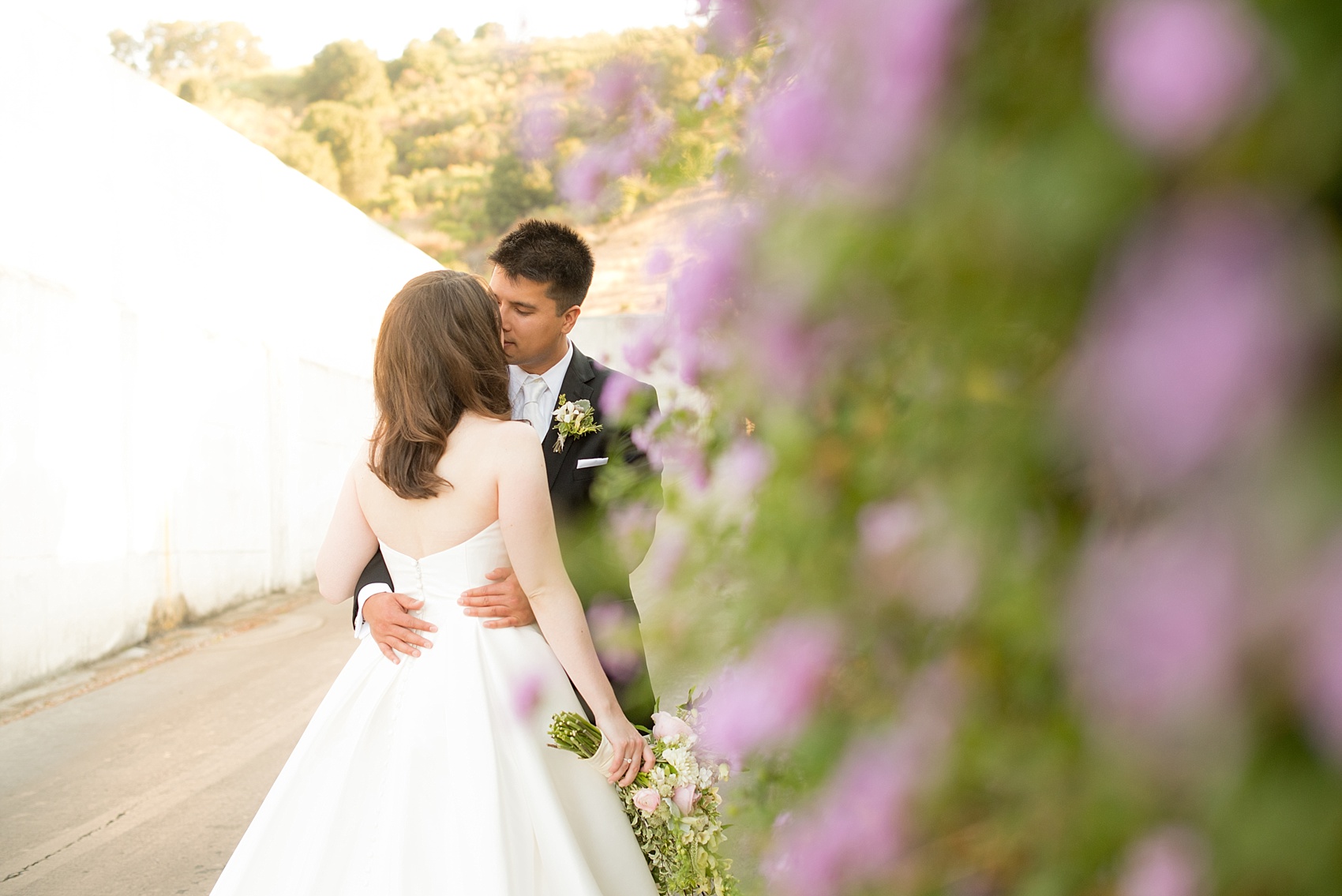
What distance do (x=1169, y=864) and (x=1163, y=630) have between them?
0.39ft

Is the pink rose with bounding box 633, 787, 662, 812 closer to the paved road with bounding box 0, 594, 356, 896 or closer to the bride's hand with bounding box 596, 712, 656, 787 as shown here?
the bride's hand with bounding box 596, 712, 656, 787

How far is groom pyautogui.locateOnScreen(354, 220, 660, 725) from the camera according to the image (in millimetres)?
2504

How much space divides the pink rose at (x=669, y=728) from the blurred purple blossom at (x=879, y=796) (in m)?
1.88

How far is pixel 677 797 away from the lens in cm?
235

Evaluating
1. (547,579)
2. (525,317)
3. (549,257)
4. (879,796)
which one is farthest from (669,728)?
(879,796)

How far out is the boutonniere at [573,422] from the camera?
2887 mm

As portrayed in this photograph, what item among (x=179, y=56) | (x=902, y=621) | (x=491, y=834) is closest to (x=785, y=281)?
(x=902, y=621)

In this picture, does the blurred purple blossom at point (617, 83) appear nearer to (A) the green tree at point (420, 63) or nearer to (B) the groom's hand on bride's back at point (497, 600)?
(B) the groom's hand on bride's back at point (497, 600)

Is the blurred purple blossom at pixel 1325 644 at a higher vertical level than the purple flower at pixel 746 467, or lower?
higher

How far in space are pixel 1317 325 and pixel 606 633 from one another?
36.3 inches

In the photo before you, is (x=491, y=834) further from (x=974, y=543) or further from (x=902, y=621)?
(x=974, y=543)

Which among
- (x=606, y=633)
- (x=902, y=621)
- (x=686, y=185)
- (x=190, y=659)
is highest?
(x=686, y=185)

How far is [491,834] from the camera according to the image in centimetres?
218

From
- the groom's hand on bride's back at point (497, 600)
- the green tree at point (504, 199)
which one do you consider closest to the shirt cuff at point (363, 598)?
the groom's hand on bride's back at point (497, 600)
